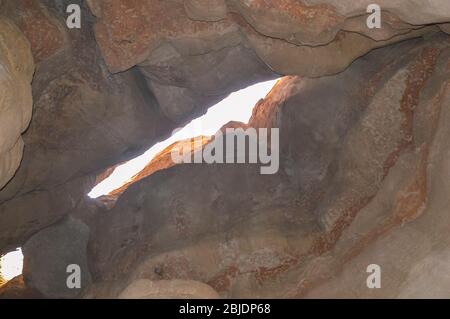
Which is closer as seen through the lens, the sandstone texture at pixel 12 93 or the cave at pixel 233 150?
the sandstone texture at pixel 12 93

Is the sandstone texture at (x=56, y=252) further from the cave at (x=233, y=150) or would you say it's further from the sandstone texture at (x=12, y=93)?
the sandstone texture at (x=12, y=93)

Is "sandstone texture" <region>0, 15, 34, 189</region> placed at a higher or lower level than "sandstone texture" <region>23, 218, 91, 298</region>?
higher

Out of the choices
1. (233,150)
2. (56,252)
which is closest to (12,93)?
(233,150)

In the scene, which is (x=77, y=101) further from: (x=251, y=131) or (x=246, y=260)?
(x=246, y=260)

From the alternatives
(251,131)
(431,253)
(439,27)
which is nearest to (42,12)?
(251,131)

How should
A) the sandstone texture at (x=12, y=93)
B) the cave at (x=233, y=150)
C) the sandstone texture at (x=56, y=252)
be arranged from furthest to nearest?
the sandstone texture at (x=56, y=252) < the cave at (x=233, y=150) < the sandstone texture at (x=12, y=93)

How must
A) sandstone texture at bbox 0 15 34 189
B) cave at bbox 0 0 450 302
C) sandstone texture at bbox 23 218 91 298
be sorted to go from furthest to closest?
sandstone texture at bbox 23 218 91 298 < cave at bbox 0 0 450 302 < sandstone texture at bbox 0 15 34 189

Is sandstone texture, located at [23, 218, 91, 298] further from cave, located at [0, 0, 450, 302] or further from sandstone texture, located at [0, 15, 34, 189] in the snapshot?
sandstone texture, located at [0, 15, 34, 189]

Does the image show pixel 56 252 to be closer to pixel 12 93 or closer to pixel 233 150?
pixel 233 150

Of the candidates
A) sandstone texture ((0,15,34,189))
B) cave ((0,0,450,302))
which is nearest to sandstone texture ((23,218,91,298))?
cave ((0,0,450,302))

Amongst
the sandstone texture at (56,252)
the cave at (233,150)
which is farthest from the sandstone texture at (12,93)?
the sandstone texture at (56,252)
